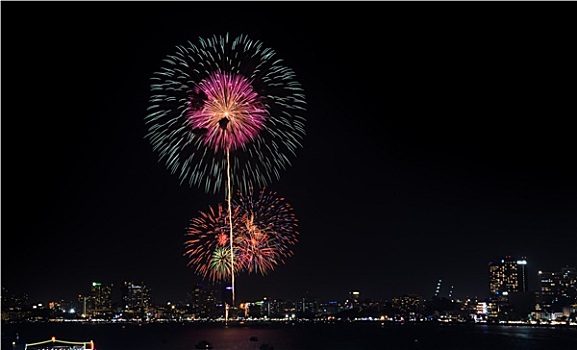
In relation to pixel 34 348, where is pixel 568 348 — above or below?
below

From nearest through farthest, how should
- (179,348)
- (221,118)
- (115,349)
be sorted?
(221,118) < (115,349) < (179,348)

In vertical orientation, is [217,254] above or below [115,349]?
above

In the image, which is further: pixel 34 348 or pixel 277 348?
pixel 277 348

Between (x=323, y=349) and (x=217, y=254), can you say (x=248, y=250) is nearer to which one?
(x=217, y=254)

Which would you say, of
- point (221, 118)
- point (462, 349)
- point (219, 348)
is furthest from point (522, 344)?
point (221, 118)

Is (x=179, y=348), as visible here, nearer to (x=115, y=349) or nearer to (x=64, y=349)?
(x=115, y=349)

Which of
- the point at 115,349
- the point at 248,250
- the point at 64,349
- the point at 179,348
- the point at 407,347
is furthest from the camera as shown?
the point at 407,347

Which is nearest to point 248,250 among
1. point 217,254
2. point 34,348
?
point 217,254

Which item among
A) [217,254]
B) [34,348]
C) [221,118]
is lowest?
[34,348]

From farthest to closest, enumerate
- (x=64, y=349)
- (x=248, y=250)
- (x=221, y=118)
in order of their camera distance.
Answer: (x=248, y=250) < (x=221, y=118) < (x=64, y=349)
